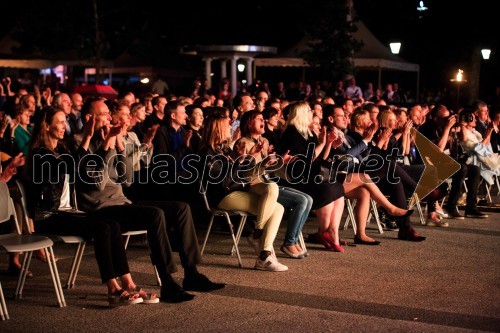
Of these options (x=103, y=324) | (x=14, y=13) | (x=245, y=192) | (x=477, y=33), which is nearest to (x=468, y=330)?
(x=103, y=324)

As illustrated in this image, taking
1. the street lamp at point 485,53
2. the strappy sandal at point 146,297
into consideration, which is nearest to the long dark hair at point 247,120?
the strappy sandal at point 146,297

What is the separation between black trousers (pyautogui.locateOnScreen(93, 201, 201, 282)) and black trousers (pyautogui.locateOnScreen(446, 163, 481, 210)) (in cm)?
572

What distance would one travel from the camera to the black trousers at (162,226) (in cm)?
740

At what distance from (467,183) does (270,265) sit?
17.2ft

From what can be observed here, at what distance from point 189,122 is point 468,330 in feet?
16.7

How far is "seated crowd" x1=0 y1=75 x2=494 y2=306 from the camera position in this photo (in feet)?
24.1

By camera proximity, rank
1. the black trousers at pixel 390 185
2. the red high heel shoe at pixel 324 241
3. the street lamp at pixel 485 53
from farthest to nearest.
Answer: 1. the street lamp at pixel 485 53
2. the black trousers at pixel 390 185
3. the red high heel shoe at pixel 324 241

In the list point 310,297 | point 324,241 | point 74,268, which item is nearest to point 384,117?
point 324,241

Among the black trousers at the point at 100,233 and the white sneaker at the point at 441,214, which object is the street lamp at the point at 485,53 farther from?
the black trousers at the point at 100,233

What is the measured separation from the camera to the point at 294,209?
928 centimetres

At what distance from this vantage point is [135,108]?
11398 mm

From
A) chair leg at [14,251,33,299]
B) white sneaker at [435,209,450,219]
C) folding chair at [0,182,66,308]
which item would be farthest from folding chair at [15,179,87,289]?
white sneaker at [435,209,450,219]

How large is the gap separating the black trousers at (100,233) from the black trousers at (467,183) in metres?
6.44

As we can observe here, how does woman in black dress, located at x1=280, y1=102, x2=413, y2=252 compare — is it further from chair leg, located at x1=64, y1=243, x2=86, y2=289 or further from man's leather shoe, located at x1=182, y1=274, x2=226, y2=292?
chair leg, located at x1=64, y1=243, x2=86, y2=289
